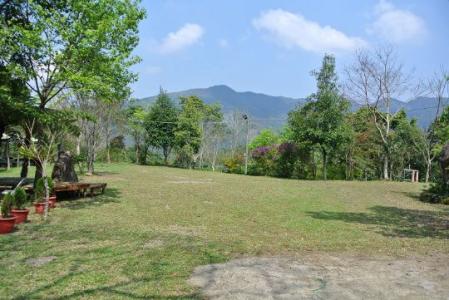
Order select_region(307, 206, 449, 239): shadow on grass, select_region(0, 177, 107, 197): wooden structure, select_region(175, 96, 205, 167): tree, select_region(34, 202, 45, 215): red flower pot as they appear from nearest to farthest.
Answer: select_region(307, 206, 449, 239): shadow on grass
select_region(34, 202, 45, 215): red flower pot
select_region(0, 177, 107, 197): wooden structure
select_region(175, 96, 205, 167): tree

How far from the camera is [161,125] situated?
40250 millimetres

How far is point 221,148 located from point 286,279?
39.6 meters

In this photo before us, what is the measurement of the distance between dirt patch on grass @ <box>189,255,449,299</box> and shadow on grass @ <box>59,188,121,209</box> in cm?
693

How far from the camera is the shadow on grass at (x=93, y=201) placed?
11.7 meters

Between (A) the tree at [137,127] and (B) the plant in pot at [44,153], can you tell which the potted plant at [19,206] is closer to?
(B) the plant in pot at [44,153]

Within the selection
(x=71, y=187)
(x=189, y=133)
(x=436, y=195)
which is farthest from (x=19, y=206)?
(x=189, y=133)

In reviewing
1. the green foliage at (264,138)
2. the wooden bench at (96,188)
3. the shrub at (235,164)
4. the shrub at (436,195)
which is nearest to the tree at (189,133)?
the shrub at (235,164)

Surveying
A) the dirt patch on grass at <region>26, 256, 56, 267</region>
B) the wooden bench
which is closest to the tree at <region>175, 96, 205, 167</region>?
the wooden bench

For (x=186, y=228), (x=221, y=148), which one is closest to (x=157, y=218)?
(x=186, y=228)

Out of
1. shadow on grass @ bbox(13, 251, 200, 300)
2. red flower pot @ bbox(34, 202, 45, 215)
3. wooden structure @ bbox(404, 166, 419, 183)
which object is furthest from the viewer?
wooden structure @ bbox(404, 166, 419, 183)

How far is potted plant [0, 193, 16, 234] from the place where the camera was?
7.65 metres

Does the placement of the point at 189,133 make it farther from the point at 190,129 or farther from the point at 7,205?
the point at 7,205

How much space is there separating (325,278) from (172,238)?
3296 mm

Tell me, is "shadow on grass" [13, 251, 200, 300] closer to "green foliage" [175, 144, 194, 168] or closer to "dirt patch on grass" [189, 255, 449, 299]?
"dirt patch on grass" [189, 255, 449, 299]
